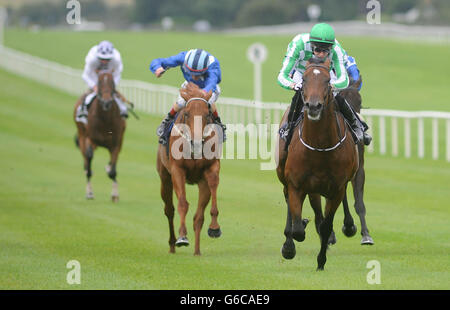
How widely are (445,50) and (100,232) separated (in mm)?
44831

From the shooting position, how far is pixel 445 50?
5569 cm

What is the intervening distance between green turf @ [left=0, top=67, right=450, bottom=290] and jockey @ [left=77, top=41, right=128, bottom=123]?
1481mm

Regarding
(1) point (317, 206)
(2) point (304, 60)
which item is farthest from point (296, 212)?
(2) point (304, 60)

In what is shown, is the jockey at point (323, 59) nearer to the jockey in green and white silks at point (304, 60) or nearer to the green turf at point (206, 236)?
the jockey in green and white silks at point (304, 60)

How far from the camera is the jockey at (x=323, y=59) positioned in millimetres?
9727

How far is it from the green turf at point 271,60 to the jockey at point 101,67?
54.4 feet

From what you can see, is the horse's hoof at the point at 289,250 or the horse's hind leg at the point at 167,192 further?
the horse's hind leg at the point at 167,192

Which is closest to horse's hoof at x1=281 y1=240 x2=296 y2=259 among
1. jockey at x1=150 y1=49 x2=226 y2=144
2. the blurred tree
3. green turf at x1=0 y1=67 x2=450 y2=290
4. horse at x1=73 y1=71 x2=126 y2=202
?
green turf at x1=0 y1=67 x2=450 y2=290

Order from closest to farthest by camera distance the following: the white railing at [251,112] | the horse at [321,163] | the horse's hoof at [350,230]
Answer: the horse at [321,163] → the horse's hoof at [350,230] → the white railing at [251,112]

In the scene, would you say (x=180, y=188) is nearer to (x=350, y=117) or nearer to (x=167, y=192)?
(x=167, y=192)

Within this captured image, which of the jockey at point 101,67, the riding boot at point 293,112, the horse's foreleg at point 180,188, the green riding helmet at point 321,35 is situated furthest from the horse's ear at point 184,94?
the jockey at point 101,67

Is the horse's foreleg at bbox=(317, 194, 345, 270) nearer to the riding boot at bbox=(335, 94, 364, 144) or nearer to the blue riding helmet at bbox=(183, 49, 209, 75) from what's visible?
the riding boot at bbox=(335, 94, 364, 144)

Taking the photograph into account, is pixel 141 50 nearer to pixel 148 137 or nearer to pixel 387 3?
pixel 148 137

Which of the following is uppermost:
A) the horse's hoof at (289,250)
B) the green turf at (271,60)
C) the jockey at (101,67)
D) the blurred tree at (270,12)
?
the blurred tree at (270,12)
